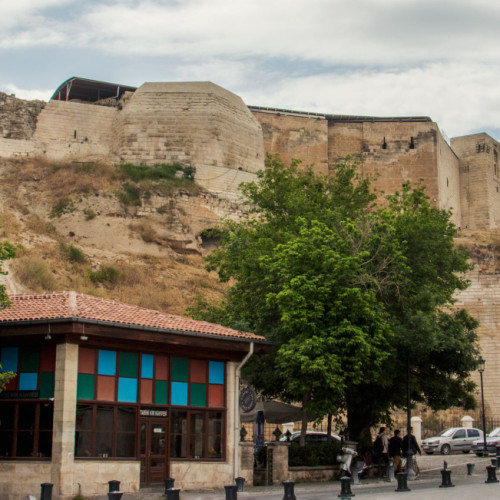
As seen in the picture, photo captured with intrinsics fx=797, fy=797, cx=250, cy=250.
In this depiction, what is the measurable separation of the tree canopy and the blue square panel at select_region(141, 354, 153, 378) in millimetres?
4080

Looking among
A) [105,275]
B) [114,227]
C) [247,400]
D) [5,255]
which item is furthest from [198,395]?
[114,227]

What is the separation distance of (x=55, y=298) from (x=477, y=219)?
176 ft

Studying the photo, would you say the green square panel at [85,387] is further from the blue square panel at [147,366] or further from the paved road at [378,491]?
the paved road at [378,491]

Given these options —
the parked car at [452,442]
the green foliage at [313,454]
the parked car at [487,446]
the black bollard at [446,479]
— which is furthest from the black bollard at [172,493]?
the parked car at [452,442]

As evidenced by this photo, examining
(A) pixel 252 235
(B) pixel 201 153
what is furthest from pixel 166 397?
(B) pixel 201 153

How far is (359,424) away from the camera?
23.9 meters

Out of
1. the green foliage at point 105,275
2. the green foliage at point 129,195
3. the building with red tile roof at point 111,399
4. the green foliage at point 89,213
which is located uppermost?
the green foliage at point 129,195

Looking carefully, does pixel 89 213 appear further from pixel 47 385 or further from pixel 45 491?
pixel 45 491

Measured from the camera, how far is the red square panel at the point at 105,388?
16891 millimetres

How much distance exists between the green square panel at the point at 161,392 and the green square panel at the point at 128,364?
0.66m

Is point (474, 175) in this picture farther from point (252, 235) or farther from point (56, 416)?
point (56, 416)

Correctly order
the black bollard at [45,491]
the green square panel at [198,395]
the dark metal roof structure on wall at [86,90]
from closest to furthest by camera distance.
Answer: the black bollard at [45,491]
the green square panel at [198,395]
the dark metal roof structure on wall at [86,90]

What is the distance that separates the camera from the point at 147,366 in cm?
1784

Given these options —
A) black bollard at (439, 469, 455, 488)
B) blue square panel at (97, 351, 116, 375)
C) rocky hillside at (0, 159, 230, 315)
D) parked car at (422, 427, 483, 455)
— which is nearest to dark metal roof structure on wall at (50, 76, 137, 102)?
rocky hillside at (0, 159, 230, 315)
